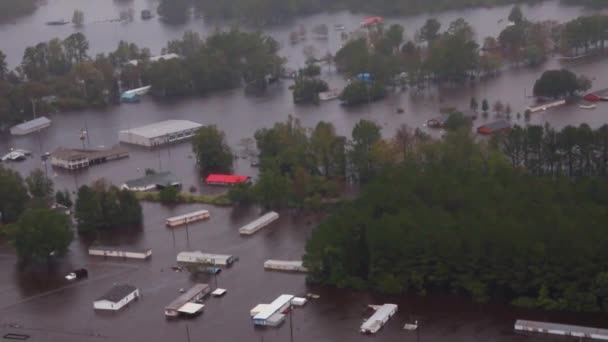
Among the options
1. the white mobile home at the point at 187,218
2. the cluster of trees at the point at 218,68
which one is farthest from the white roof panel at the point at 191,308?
the cluster of trees at the point at 218,68

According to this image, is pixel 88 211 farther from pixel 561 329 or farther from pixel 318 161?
pixel 561 329

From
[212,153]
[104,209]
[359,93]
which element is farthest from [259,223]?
[359,93]

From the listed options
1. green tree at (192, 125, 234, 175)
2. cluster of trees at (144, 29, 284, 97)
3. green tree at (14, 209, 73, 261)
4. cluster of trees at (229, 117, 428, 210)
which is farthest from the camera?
cluster of trees at (144, 29, 284, 97)

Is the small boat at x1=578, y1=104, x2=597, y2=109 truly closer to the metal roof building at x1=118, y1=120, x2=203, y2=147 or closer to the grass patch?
the metal roof building at x1=118, y1=120, x2=203, y2=147

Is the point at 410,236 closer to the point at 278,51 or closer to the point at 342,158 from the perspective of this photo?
the point at 342,158

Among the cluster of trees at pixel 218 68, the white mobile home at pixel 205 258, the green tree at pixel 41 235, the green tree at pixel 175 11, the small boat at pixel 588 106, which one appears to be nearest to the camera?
the white mobile home at pixel 205 258

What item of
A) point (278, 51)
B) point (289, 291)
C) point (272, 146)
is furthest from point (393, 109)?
point (289, 291)

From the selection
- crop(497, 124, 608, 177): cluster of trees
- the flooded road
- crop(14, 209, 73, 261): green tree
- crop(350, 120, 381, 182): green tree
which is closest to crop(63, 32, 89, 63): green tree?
the flooded road

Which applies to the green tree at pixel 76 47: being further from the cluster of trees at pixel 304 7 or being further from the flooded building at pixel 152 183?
the flooded building at pixel 152 183
